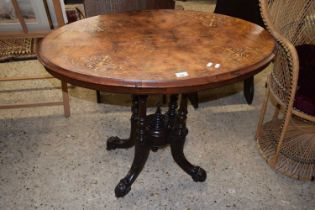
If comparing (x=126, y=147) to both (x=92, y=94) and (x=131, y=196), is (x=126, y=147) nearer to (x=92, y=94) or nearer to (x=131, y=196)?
(x=131, y=196)

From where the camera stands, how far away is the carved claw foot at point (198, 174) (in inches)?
56.7

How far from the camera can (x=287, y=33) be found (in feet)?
4.91

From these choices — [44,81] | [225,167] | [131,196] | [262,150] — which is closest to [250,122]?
[262,150]

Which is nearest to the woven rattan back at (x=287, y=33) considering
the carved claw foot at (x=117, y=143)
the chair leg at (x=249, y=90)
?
the chair leg at (x=249, y=90)

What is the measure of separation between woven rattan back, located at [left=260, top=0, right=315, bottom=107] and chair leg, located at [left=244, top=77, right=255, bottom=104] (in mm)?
504

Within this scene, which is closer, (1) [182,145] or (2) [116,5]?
(1) [182,145]

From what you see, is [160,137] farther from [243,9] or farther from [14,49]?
[14,49]

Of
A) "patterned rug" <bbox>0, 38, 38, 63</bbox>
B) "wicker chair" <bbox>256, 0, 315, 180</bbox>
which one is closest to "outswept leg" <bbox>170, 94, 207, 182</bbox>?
"wicker chair" <bbox>256, 0, 315, 180</bbox>

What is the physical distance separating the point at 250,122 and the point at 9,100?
185cm

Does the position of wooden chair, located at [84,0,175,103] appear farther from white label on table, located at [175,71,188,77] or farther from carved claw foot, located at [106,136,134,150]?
white label on table, located at [175,71,188,77]

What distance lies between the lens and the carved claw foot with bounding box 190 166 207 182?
1.44m

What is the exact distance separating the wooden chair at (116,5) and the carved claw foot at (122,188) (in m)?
1.10

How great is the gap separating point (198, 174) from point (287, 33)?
0.93 metres

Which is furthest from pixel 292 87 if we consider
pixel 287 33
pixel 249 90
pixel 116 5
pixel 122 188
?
pixel 116 5
